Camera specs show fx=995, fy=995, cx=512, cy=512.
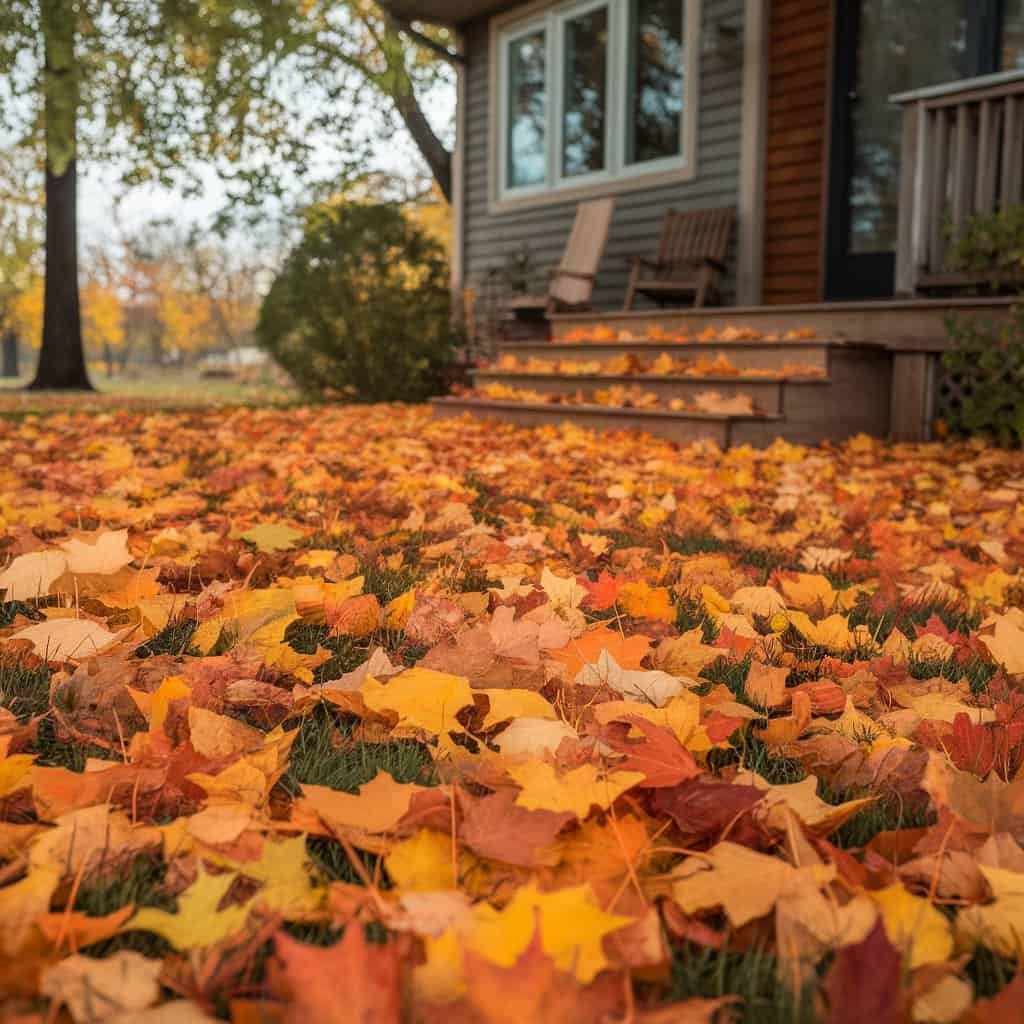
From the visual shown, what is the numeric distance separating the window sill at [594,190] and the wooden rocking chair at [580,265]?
0.49m

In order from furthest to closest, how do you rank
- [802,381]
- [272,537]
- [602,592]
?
[802,381] < [272,537] < [602,592]

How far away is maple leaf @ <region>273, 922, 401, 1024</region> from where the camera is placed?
2.16 feet

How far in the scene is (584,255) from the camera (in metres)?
8.03

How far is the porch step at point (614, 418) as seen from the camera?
191 inches

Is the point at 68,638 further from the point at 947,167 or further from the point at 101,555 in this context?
the point at 947,167

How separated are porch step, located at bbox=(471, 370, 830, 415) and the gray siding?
205cm

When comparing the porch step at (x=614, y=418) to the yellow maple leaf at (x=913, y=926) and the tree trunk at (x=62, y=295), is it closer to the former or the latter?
the yellow maple leaf at (x=913, y=926)

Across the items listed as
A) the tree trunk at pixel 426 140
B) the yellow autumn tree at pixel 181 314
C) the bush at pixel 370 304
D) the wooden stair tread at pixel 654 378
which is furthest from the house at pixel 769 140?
the yellow autumn tree at pixel 181 314

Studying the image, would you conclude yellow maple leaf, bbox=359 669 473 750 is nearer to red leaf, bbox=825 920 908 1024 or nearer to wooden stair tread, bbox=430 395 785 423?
red leaf, bbox=825 920 908 1024

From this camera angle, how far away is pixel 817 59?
718 centimetres

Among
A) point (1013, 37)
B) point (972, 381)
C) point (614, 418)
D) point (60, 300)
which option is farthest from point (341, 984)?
point (60, 300)

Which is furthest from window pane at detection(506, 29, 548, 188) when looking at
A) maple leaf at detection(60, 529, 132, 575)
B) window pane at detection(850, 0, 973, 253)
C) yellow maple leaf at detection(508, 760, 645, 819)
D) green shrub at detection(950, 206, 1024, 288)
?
yellow maple leaf at detection(508, 760, 645, 819)

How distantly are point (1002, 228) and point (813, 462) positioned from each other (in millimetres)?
2028

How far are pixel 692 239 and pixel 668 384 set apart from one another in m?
2.51
